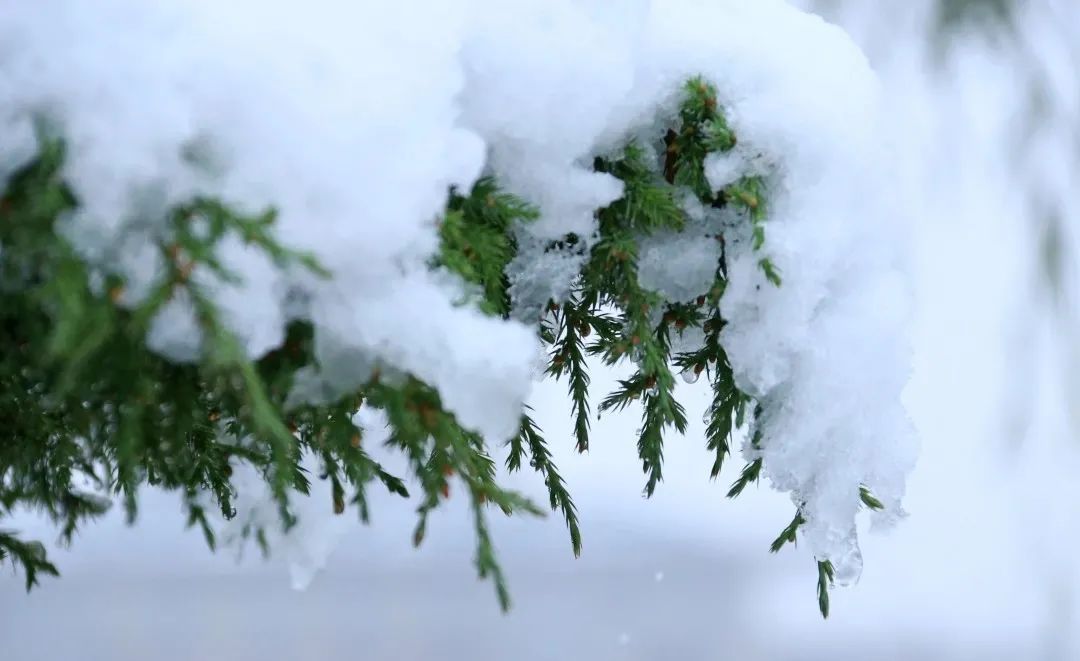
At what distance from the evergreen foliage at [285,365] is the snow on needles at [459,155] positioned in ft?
0.05

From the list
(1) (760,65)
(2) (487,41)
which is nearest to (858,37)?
(1) (760,65)

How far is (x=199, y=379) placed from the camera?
1.67 feet

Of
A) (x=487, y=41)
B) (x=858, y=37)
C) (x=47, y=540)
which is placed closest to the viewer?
(x=487, y=41)

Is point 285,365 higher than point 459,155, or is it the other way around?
point 459,155

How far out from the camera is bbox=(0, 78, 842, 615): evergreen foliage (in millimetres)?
438

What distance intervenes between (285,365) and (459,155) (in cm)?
15

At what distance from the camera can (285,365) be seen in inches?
19.6

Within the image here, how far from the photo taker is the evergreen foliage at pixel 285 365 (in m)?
0.44

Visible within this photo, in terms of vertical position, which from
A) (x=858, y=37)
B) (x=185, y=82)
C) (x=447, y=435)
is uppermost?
(x=858, y=37)

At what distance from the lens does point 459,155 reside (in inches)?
21.2

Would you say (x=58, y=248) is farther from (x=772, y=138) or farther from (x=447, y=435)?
(x=772, y=138)

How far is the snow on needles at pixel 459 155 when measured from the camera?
0.47 meters

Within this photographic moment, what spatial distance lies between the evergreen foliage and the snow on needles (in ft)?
0.05

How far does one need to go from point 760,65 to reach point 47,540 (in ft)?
10.9
